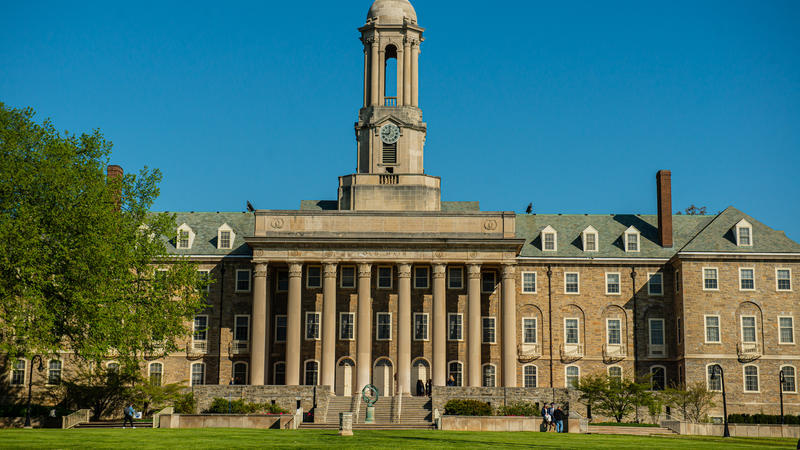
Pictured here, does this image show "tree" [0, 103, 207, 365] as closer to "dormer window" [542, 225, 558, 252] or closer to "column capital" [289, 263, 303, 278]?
"column capital" [289, 263, 303, 278]

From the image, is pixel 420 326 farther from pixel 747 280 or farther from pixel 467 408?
pixel 747 280

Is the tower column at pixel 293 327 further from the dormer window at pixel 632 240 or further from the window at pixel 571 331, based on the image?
the dormer window at pixel 632 240

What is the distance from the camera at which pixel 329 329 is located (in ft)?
221

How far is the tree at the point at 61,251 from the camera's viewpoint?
4603cm

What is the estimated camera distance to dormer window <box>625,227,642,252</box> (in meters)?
75.5

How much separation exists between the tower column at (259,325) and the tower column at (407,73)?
17.1 metres

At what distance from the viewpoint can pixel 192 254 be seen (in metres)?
74.9

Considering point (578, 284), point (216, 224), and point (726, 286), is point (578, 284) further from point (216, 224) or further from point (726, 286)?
point (216, 224)

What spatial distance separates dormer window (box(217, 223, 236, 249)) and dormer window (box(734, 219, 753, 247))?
121 feet

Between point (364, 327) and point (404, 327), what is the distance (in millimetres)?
2669

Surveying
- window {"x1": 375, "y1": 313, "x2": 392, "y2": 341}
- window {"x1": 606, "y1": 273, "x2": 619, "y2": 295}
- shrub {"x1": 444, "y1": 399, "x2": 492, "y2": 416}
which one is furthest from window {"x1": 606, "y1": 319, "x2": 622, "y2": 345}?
shrub {"x1": 444, "y1": 399, "x2": 492, "y2": 416}

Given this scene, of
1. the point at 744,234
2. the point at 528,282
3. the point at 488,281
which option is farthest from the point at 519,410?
the point at 744,234

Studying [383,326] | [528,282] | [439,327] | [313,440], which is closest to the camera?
[313,440]

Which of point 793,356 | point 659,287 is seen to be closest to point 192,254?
point 659,287
